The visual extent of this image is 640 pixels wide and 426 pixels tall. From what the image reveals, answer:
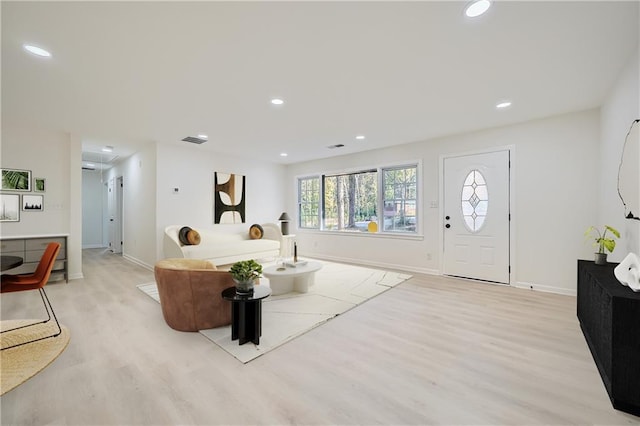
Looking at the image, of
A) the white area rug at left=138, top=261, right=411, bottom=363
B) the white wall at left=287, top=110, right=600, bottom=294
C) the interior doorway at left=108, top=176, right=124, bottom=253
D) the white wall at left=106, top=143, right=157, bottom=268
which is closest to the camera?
the white area rug at left=138, top=261, right=411, bottom=363

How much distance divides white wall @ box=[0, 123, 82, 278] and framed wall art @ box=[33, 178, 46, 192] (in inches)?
1.9

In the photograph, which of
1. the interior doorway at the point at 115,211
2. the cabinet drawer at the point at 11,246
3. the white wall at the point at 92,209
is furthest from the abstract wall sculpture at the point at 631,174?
the white wall at the point at 92,209

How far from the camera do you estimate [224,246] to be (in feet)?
17.7

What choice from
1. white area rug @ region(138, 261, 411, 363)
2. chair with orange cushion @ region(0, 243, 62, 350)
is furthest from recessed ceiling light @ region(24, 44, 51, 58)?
white area rug @ region(138, 261, 411, 363)

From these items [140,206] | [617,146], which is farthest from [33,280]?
[617,146]

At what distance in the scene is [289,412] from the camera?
5.33 ft

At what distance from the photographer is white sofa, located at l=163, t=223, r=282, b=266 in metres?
4.91

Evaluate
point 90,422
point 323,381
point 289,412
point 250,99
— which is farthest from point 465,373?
point 250,99

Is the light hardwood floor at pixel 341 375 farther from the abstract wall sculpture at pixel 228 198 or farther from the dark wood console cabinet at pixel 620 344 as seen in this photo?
the abstract wall sculpture at pixel 228 198

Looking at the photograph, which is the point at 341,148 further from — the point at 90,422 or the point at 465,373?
the point at 90,422

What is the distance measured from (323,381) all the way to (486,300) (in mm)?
2700

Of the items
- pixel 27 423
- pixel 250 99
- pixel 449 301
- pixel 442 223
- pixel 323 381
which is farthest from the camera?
pixel 442 223

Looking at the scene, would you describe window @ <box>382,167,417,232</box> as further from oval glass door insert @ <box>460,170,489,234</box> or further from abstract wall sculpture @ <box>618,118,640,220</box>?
abstract wall sculpture @ <box>618,118,640,220</box>

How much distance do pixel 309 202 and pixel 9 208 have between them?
17.7 ft
